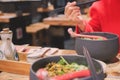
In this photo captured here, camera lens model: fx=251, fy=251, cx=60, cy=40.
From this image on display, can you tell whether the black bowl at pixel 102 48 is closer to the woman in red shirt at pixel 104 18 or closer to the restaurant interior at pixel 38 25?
the woman in red shirt at pixel 104 18

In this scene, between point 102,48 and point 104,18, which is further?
point 104,18

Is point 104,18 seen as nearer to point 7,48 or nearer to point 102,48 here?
point 102,48

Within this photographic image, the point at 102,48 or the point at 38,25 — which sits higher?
the point at 102,48

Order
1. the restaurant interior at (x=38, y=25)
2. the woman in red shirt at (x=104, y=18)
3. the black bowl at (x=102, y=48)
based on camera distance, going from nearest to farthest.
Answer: the black bowl at (x=102, y=48), the woman in red shirt at (x=104, y=18), the restaurant interior at (x=38, y=25)

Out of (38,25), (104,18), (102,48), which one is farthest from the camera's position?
(38,25)

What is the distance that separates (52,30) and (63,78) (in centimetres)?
415

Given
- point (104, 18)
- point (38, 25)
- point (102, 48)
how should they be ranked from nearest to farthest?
point (102, 48), point (104, 18), point (38, 25)

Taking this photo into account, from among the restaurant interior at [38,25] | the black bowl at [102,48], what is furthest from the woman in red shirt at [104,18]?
the restaurant interior at [38,25]

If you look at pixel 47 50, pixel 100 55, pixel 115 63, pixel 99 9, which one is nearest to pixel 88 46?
pixel 100 55

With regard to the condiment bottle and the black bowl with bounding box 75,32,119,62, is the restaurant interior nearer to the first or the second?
the condiment bottle

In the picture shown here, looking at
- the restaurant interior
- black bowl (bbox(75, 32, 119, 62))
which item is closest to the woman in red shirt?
black bowl (bbox(75, 32, 119, 62))

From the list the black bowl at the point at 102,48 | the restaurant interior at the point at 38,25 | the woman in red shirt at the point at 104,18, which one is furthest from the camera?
the restaurant interior at the point at 38,25

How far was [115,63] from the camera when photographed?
1.37m

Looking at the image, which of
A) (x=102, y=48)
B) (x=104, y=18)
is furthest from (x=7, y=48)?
(x=104, y=18)
